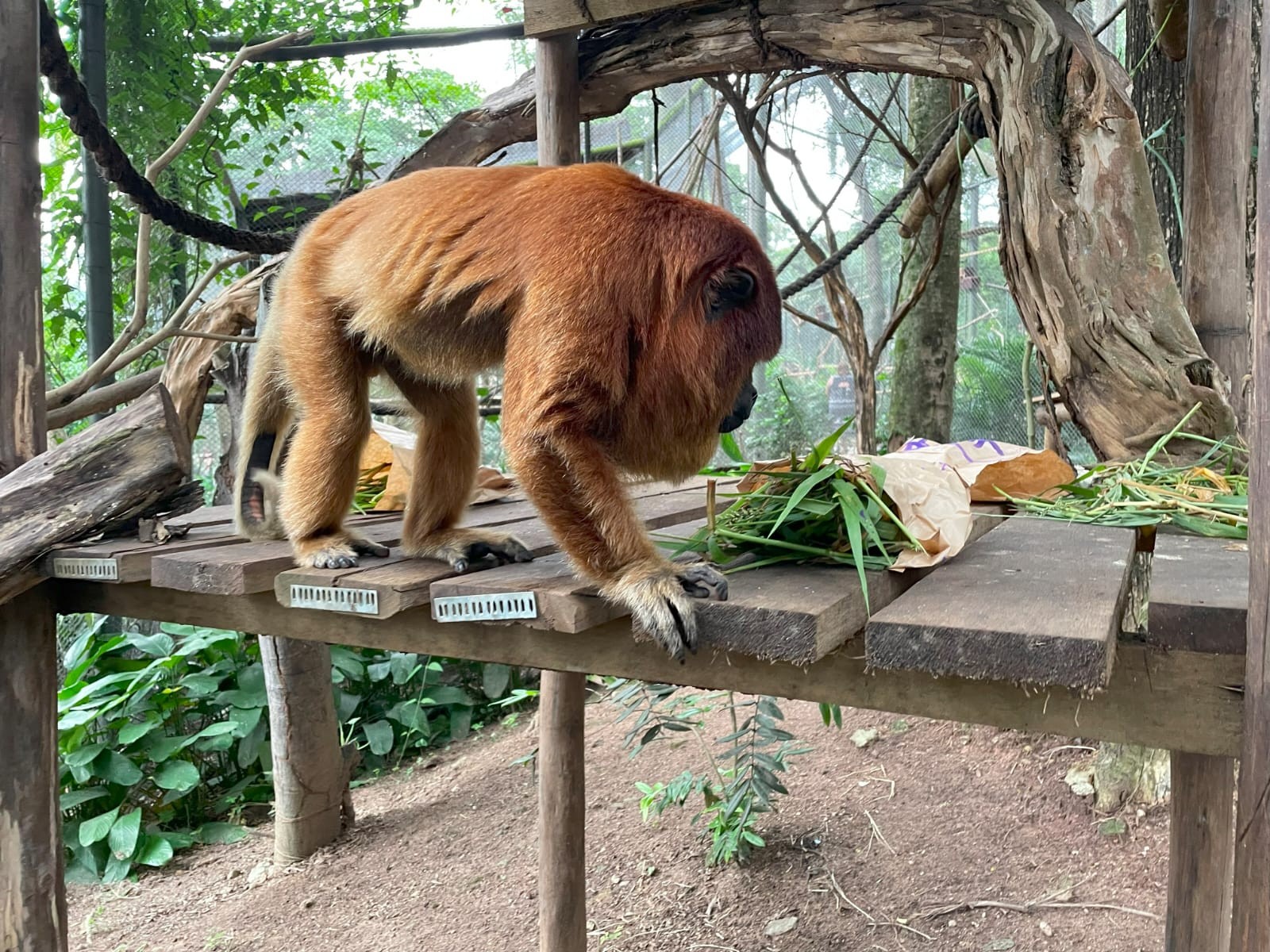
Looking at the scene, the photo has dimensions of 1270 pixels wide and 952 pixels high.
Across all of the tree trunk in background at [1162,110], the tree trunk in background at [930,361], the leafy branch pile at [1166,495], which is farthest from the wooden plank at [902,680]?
the tree trunk in background at [930,361]

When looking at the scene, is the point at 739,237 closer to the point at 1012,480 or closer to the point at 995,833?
the point at 1012,480

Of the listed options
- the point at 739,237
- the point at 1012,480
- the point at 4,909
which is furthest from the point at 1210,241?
the point at 4,909

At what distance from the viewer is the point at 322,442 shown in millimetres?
2857

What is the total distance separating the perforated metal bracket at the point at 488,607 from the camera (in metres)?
2.10

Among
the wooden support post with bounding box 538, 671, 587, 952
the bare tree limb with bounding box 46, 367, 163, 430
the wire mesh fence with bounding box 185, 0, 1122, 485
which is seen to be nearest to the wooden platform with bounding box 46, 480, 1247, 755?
the wooden support post with bounding box 538, 671, 587, 952

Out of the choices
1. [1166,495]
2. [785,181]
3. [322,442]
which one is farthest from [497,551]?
[785,181]

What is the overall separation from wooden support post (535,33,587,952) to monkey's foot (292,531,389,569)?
1026mm

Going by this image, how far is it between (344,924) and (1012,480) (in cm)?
387

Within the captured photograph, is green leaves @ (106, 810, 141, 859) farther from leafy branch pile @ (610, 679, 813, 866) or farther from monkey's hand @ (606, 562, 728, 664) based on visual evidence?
monkey's hand @ (606, 562, 728, 664)

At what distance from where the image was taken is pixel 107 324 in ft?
16.4

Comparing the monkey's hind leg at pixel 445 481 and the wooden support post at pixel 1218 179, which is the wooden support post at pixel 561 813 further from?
the wooden support post at pixel 1218 179

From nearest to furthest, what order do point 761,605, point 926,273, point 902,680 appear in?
point 761,605 < point 902,680 < point 926,273

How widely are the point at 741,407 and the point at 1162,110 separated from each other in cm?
301

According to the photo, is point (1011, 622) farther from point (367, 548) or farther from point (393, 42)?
point (393, 42)
